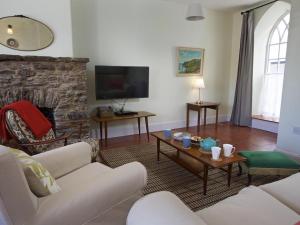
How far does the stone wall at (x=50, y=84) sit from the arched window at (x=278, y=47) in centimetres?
401

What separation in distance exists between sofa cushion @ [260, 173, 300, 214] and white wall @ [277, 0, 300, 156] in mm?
1829

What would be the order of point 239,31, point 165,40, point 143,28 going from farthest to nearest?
point 239,31 → point 165,40 → point 143,28

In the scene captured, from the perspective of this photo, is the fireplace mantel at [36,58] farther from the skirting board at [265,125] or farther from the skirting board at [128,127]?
the skirting board at [265,125]

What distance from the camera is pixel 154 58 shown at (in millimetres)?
4297

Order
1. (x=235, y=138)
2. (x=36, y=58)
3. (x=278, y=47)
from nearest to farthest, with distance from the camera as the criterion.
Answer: (x=36, y=58) < (x=235, y=138) < (x=278, y=47)

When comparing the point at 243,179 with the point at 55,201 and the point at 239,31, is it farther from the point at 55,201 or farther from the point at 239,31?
the point at 239,31

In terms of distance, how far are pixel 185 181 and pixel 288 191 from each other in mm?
1218

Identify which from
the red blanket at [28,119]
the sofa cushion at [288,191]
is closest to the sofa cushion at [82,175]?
the red blanket at [28,119]

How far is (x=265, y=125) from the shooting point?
14.9 ft

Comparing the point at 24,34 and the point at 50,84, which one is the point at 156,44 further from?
the point at 24,34

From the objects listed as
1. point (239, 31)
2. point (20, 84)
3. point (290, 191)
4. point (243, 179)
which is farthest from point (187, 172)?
point (239, 31)

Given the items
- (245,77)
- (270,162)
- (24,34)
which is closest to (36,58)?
(24,34)

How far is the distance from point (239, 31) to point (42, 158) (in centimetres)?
502

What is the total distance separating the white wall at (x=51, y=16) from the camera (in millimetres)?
2756
